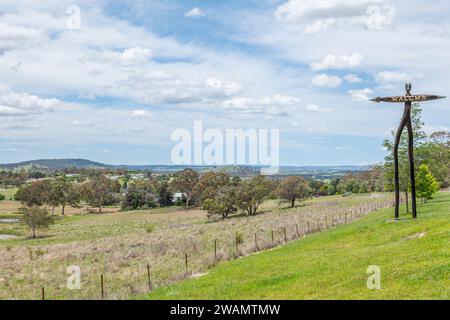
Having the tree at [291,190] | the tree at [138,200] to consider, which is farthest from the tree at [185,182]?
the tree at [291,190]

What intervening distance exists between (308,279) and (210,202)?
5920 centimetres

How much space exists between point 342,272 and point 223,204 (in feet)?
192

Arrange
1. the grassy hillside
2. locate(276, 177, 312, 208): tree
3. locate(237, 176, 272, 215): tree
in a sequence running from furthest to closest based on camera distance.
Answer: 1. locate(276, 177, 312, 208): tree
2. locate(237, 176, 272, 215): tree
3. the grassy hillside

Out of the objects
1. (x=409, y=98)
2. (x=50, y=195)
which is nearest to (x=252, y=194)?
(x=409, y=98)

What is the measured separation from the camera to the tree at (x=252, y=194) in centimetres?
7569

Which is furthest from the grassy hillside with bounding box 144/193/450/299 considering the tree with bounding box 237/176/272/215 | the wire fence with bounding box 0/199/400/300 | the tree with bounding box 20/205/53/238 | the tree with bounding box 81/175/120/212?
the tree with bounding box 81/175/120/212

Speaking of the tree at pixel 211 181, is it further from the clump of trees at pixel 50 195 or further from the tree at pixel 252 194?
the clump of trees at pixel 50 195

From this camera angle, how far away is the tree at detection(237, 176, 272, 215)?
248ft

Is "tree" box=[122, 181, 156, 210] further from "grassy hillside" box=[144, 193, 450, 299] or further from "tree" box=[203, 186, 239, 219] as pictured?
"grassy hillside" box=[144, 193, 450, 299]

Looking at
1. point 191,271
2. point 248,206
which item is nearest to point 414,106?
point 191,271

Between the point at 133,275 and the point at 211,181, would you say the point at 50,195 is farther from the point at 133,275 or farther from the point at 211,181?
the point at 133,275

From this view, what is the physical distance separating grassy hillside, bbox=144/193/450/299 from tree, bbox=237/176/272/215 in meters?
49.2
